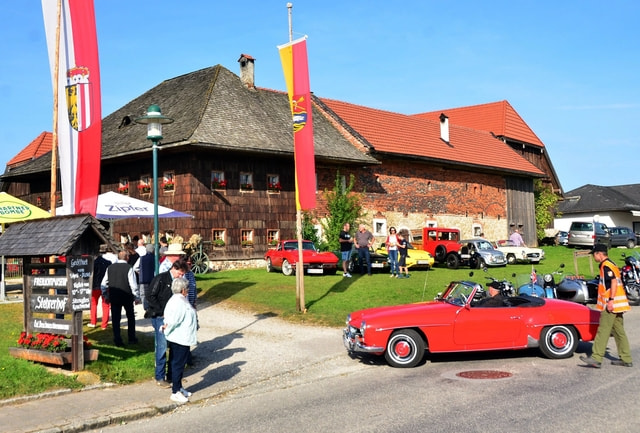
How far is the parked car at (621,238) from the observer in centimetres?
4250

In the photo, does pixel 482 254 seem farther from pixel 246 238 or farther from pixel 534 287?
pixel 534 287

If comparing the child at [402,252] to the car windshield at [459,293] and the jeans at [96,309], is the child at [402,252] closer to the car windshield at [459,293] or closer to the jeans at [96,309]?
the car windshield at [459,293]

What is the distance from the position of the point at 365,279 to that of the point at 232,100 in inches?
497

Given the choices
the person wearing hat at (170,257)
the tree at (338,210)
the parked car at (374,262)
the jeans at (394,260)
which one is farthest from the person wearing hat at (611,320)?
the tree at (338,210)

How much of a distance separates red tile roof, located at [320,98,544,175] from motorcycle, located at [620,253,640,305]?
649 inches

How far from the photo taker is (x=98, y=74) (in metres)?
A: 11.2

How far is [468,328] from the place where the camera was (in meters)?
10.1

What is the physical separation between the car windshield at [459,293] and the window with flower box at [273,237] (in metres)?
17.7

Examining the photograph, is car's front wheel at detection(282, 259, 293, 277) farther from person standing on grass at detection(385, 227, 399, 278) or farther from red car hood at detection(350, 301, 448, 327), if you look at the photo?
red car hood at detection(350, 301, 448, 327)

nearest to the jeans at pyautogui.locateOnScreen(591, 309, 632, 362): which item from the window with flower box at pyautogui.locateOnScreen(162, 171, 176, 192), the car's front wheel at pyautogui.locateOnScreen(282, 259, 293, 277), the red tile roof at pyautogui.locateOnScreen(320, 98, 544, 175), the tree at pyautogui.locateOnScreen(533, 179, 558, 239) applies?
the car's front wheel at pyautogui.locateOnScreen(282, 259, 293, 277)

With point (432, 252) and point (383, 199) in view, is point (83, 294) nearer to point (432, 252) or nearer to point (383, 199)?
point (432, 252)

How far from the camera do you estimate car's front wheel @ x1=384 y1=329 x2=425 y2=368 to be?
1003cm

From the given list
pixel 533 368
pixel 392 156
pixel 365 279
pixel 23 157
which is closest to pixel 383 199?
pixel 392 156

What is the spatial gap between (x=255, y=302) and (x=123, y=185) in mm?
14468
